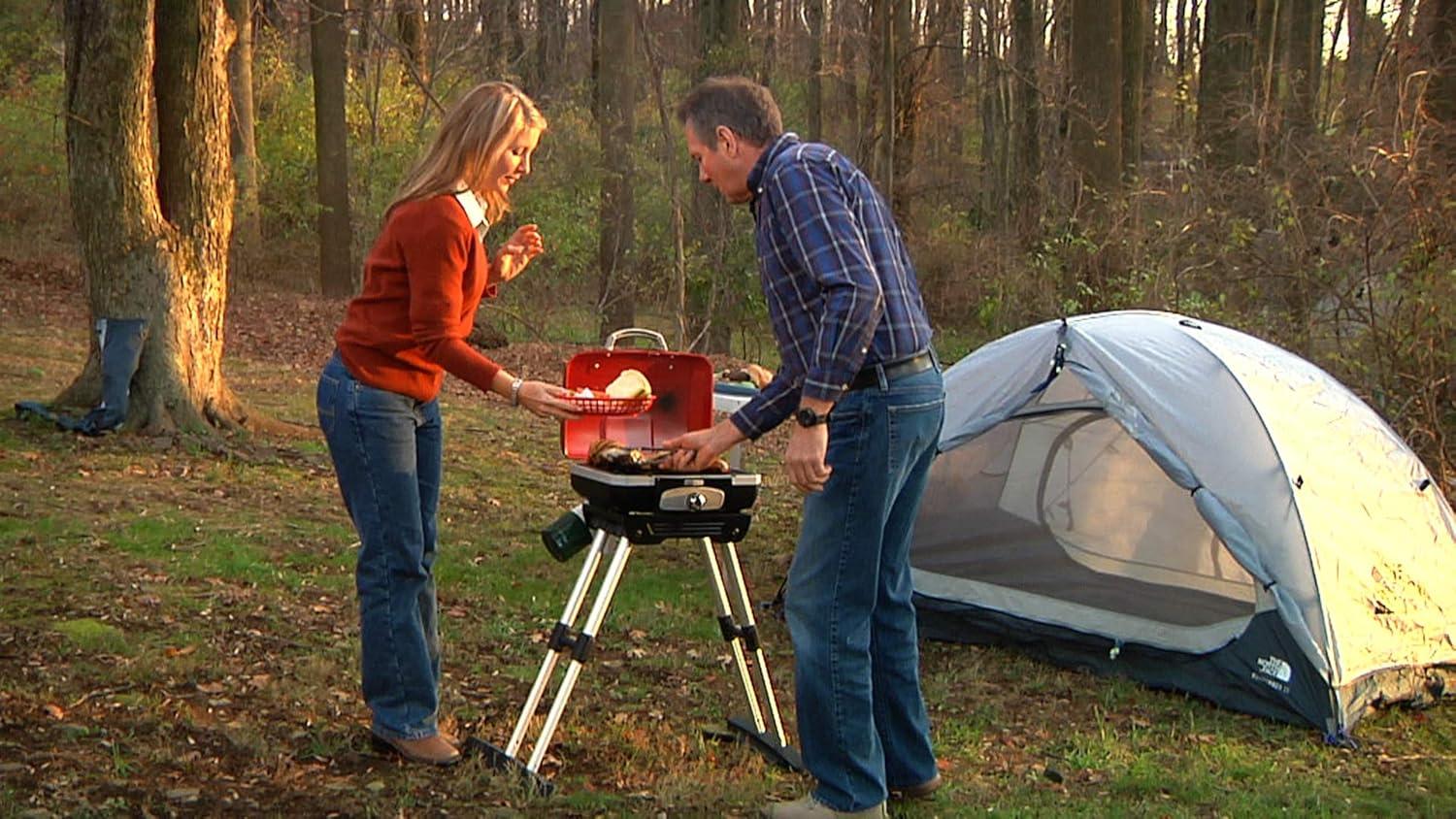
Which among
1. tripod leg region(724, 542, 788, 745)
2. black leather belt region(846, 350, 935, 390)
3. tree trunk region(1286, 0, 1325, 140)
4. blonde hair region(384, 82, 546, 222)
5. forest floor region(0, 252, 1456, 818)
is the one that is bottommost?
forest floor region(0, 252, 1456, 818)

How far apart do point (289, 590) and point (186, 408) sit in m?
3.26

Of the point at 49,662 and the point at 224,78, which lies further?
the point at 224,78

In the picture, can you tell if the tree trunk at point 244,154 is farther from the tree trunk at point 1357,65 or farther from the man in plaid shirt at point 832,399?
the man in plaid shirt at point 832,399

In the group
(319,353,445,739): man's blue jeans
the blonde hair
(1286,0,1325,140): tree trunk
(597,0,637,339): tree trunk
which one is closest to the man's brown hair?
the blonde hair

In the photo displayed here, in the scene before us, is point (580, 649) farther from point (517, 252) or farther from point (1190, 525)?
point (1190, 525)

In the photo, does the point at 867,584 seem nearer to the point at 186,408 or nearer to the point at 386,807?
the point at 386,807

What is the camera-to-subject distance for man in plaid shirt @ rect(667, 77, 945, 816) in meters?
3.68

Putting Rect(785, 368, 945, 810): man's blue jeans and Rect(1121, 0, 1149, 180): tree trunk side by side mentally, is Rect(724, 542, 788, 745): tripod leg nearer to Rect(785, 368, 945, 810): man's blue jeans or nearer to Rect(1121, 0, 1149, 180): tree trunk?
Rect(785, 368, 945, 810): man's blue jeans

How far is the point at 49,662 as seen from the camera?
517cm

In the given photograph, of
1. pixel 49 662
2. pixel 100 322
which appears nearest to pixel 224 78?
pixel 100 322

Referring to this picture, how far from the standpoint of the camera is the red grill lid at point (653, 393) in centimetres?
441

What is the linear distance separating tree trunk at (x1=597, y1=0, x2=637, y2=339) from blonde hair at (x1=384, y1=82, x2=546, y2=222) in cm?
1340

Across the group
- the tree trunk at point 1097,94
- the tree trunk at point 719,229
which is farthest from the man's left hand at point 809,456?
the tree trunk at point 719,229

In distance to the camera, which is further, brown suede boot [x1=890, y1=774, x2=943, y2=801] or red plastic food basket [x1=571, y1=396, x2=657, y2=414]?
brown suede boot [x1=890, y1=774, x2=943, y2=801]
